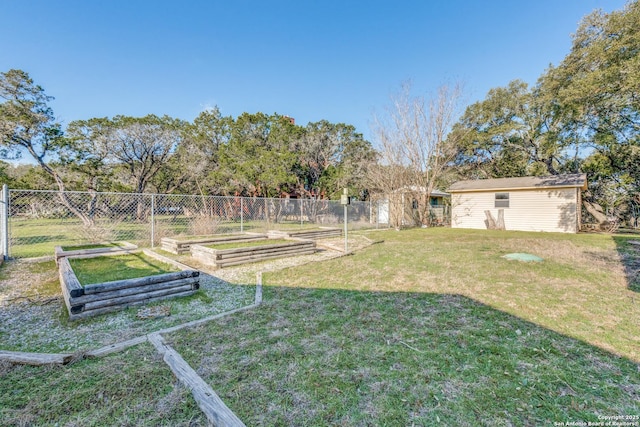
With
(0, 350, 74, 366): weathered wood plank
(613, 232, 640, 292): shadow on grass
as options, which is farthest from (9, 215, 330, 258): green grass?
(613, 232, 640, 292): shadow on grass

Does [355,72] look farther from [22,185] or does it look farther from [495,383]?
[22,185]

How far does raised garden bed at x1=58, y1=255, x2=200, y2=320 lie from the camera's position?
3188 millimetres

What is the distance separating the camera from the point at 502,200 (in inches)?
600

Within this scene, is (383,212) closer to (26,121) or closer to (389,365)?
(389,365)

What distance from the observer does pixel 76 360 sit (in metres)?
2.28

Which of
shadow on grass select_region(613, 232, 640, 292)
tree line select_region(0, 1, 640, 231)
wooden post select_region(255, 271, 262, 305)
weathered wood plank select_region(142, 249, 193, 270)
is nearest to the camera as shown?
wooden post select_region(255, 271, 262, 305)

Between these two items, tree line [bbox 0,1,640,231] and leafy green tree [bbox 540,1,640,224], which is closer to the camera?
leafy green tree [bbox 540,1,640,224]

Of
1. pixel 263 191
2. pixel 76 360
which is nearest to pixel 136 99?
pixel 263 191

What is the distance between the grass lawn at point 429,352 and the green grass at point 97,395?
271 millimetres

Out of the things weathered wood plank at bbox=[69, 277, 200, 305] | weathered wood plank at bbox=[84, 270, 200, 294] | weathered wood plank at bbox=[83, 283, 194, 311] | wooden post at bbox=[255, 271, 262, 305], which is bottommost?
wooden post at bbox=[255, 271, 262, 305]

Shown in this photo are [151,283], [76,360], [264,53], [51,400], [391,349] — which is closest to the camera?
[51,400]

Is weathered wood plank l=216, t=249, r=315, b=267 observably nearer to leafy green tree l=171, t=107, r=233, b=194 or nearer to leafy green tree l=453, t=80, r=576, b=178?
leafy green tree l=171, t=107, r=233, b=194

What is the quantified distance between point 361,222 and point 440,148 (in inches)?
254

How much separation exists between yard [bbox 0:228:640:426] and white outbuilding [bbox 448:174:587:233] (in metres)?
11.8
